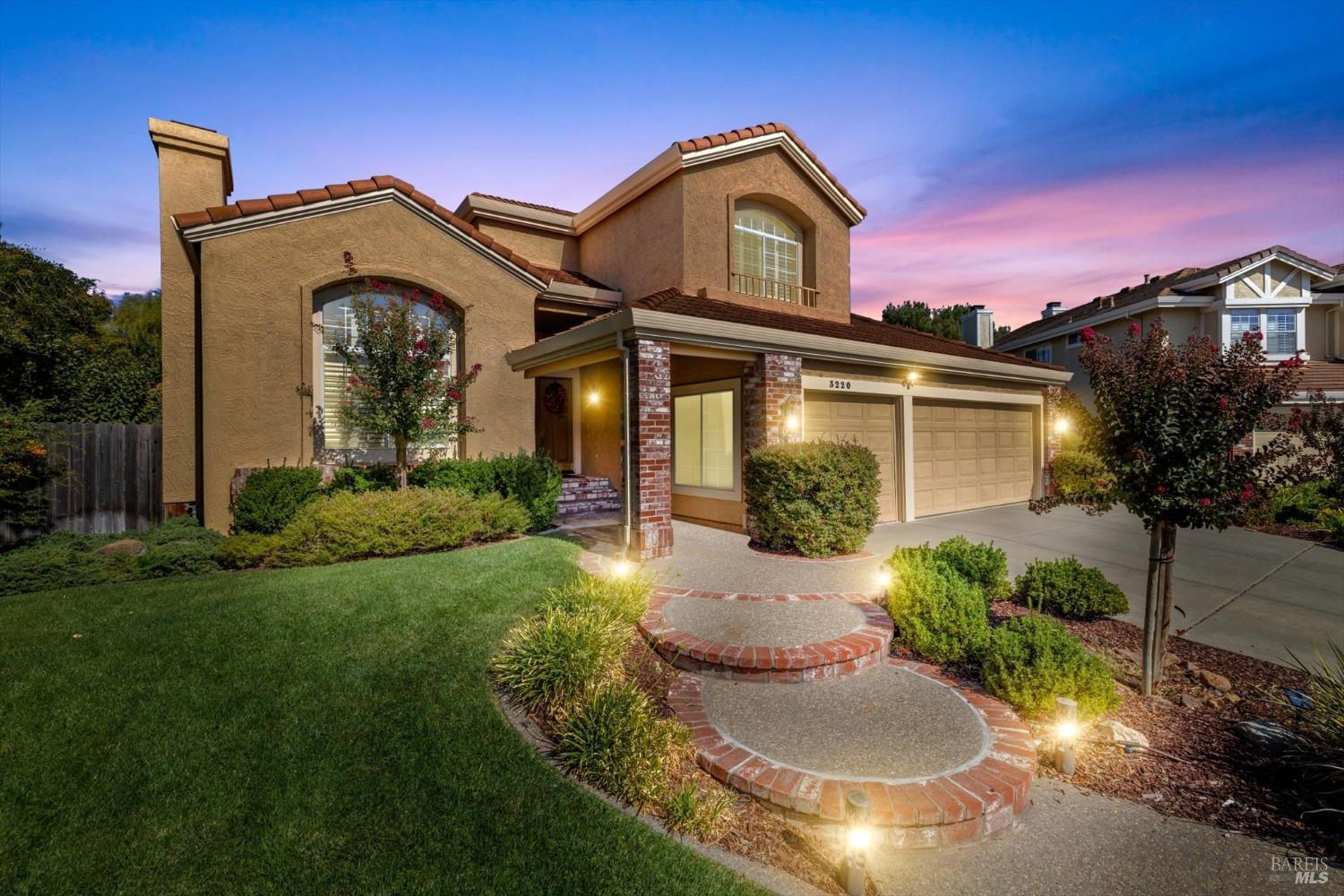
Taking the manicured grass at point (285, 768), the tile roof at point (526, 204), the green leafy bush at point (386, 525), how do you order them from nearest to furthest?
the manicured grass at point (285, 768) → the green leafy bush at point (386, 525) → the tile roof at point (526, 204)

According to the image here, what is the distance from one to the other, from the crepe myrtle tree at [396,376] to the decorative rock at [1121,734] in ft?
27.7

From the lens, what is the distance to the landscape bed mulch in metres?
2.91

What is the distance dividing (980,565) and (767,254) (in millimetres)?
8807

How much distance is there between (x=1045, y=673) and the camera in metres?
3.76

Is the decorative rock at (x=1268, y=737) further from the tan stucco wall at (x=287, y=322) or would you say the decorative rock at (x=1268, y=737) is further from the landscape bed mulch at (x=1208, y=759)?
the tan stucco wall at (x=287, y=322)

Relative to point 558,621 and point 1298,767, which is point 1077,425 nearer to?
point 1298,767

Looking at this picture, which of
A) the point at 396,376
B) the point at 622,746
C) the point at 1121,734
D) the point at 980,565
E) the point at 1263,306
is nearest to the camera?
the point at 622,746

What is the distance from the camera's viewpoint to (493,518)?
7.91 meters

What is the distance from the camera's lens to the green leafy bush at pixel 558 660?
3.67 metres

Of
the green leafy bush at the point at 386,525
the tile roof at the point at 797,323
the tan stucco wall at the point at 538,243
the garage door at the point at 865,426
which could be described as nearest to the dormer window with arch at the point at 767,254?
the tile roof at the point at 797,323

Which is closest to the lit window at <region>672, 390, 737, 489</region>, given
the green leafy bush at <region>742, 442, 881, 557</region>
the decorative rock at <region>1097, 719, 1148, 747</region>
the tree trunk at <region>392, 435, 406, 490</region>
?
the green leafy bush at <region>742, 442, 881, 557</region>

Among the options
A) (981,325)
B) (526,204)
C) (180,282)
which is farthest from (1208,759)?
(981,325)

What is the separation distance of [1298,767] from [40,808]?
22.3 ft

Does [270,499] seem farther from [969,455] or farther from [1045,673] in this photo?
[969,455]
